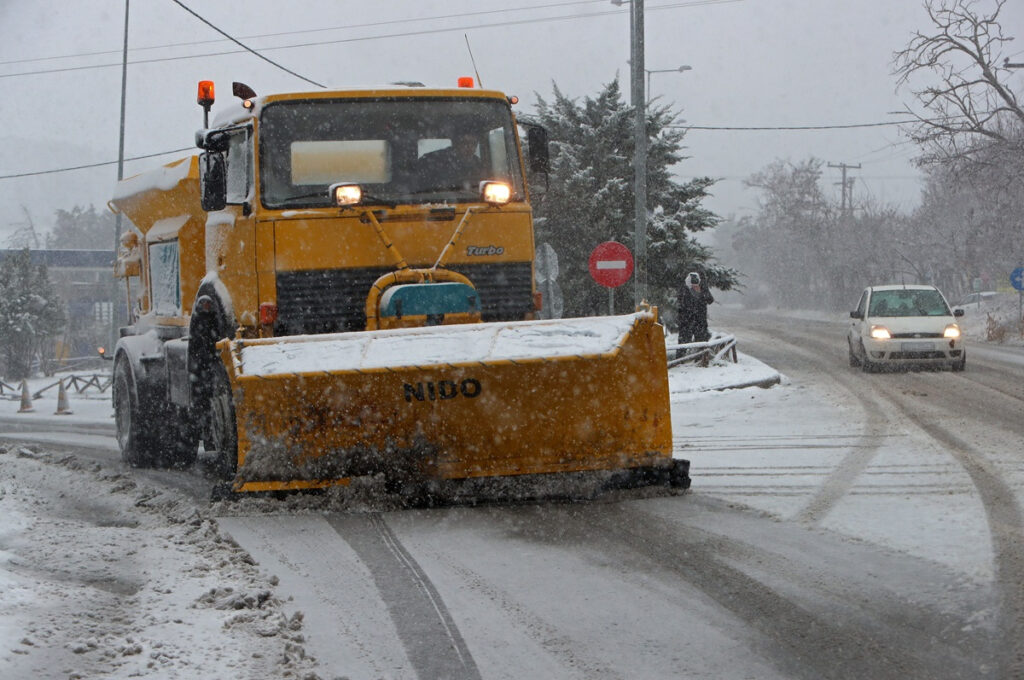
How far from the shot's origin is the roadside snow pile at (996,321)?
3170 cm

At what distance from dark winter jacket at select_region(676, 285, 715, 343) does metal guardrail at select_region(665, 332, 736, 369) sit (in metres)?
0.43

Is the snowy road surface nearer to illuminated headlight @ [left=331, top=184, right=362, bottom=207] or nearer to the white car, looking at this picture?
illuminated headlight @ [left=331, top=184, right=362, bottom=207]

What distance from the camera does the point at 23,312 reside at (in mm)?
44375

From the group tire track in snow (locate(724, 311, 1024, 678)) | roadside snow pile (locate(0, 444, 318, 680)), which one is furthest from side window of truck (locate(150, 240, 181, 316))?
tire track in snow (locate(724, 311, 1024, 678))

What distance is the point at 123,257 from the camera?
1214cm

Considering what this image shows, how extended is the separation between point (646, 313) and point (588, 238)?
64.0 feet

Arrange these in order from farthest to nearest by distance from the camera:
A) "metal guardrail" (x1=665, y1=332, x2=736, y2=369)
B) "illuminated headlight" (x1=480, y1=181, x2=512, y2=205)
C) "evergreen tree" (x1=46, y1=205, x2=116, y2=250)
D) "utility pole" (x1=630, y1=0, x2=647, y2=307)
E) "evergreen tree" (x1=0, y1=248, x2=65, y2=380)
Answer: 1. "evergreen tree" (x1=46, y1=205, x2=116, y2=250)
2. "evergreen tree" (x1=0, y1=248, x2=65, y2=380)
3. "metal guardrail" (x1=665, y1=332, x2=736, y2=369)
4. "utility pole" (x1=630, y1=0, x2=647, y2=307)
5. "illuminated headlight" (x1=480, y1=181, x2=512, y2=205)

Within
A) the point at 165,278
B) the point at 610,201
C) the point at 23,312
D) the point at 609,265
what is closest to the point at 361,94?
the point at 165,278

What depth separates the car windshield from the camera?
1950 cm

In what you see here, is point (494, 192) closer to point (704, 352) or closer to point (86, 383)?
point (704, 352)

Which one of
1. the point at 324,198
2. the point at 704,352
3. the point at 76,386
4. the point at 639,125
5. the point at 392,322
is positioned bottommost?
the point at 76,386

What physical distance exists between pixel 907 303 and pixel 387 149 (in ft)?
45.7

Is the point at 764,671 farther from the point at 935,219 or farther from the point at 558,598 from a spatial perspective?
the point at 935,219

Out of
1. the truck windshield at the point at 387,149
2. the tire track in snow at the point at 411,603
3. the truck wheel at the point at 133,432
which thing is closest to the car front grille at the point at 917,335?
the truck windshield at the point at 387,149
